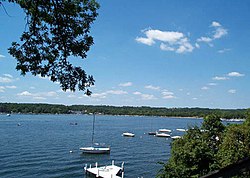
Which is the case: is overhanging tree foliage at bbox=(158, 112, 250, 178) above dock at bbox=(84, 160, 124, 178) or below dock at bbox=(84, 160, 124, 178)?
above

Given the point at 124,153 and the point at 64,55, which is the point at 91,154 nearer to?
the point at 124,153

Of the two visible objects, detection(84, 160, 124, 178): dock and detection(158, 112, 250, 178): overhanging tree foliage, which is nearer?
detection(158, 112, 250, 178): overhanging tree foliage

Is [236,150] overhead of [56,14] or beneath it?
beneath

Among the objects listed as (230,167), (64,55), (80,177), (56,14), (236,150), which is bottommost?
(80,177)

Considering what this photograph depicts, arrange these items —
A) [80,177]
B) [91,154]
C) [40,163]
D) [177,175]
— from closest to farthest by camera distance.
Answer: [177,175], [80,177], [40,163], [91,154]

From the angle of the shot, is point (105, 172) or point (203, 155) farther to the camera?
point (105, 172)

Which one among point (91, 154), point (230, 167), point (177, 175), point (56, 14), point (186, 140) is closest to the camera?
point (230, 167)

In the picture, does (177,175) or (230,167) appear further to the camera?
(177,175)

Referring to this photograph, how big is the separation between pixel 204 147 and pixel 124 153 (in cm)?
3986

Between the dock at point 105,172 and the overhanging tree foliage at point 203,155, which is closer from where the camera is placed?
the overhanging tree foliage at point 203,155

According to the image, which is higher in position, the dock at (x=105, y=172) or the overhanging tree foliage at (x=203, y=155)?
the overhanging tree foliage at (x=203, y=155)

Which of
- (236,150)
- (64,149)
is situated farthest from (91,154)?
(236,150)

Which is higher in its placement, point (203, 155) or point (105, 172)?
point (203, 155)

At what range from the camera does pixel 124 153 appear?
207 feet
